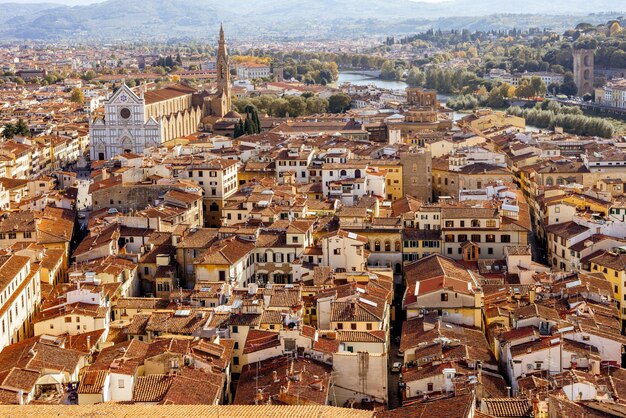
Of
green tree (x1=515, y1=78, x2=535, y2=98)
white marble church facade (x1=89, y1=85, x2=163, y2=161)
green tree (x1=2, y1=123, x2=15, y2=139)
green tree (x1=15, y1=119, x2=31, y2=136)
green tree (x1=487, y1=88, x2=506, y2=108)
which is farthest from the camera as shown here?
green tree (x1=515, y1=78, x2=535, y2=98)

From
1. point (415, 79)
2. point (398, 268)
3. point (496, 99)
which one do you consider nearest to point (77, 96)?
point (496, 99)

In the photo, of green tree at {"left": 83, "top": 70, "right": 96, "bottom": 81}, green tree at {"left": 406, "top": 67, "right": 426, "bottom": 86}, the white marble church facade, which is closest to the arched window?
the white marble church facade

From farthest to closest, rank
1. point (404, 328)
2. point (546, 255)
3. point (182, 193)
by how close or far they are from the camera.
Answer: point (182, 193) → point (546, 255) → point (404, 328)

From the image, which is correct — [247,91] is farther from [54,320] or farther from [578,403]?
[578,403]

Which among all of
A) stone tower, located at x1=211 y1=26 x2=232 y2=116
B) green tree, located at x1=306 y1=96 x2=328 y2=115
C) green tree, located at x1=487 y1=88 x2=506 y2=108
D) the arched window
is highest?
stone tower, located at x1=211 y1=26 x2=232 y2=116

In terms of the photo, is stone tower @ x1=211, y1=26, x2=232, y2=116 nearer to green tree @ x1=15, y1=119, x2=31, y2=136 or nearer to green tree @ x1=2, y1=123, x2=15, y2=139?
green tree @ x1=15, y1=119, x2=31, y2=136

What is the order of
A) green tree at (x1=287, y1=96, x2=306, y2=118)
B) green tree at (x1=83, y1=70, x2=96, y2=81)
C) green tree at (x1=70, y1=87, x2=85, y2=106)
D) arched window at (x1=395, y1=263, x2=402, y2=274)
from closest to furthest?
arched window at (x1=395, y1=263, x2=402, y2=274)
green tree at (x1=287, y1=96, x2=306, y2=118)
green tree at (x1=70, y1=87, x2=85, y2=106)
green tree at (x1=83, y1=70, x2=96, y2=81)

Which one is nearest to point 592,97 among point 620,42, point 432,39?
point 620,42

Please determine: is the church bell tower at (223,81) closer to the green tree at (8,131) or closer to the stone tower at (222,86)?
the stone tower at (222,86)
